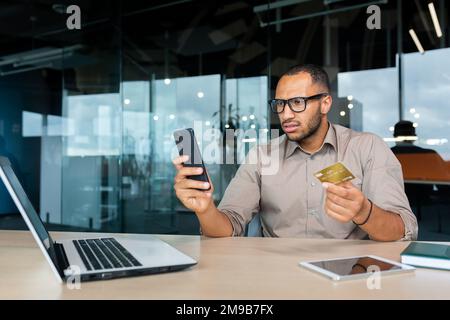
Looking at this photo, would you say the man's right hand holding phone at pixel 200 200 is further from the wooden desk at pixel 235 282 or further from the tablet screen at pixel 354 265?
the tablet screen at pixel 354 265

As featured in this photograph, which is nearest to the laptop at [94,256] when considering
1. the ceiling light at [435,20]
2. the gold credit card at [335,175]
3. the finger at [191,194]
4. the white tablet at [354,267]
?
the finger at [191,194]

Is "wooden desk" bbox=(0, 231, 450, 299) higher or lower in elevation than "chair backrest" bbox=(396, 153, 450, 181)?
lower

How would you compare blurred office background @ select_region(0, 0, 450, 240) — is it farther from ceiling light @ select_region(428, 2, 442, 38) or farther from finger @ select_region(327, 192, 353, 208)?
finger @ select_region(327, 192, 353, 208)

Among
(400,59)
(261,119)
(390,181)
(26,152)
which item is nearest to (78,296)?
(390,181)

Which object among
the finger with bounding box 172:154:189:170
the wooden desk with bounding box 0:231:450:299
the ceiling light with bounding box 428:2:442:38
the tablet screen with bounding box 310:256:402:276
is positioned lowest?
the wooden desk with bounding box 0:231:450:299

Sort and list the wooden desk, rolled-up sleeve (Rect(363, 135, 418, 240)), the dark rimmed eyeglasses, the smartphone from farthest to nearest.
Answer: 1. the dark rimmed eyeglasses
2. rolled-up sleeve (Rect(363, 135, 418, 240))
3. the smartphone
4. the wooden desk

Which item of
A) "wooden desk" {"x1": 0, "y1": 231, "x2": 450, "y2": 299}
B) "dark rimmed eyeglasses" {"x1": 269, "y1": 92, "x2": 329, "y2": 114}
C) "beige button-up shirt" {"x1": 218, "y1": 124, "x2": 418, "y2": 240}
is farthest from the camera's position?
"dark rimmed eyeglasses" {"x1": 269, "y1": 92, "x2": 329, "y2": 114}

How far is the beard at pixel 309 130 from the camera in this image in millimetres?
1744

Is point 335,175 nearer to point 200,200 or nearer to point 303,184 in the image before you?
point 200,200

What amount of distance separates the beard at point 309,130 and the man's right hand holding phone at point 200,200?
1.67 feet

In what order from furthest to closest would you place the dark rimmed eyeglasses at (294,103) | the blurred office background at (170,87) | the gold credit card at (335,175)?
the blurred office background at (170,87) → the dark rimmed eyeglasses at (294,103) → the gold credit card at (335,175)

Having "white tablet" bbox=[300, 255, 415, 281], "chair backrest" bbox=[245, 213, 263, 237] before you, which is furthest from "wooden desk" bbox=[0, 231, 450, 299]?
"chair backrest" bbox=[245, 213, 263, 237]

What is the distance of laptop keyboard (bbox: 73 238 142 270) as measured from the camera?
92 centimetres

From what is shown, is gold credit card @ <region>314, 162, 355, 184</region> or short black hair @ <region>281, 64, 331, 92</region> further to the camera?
short black hair @ <region>281, 64, 331, 92</region>
